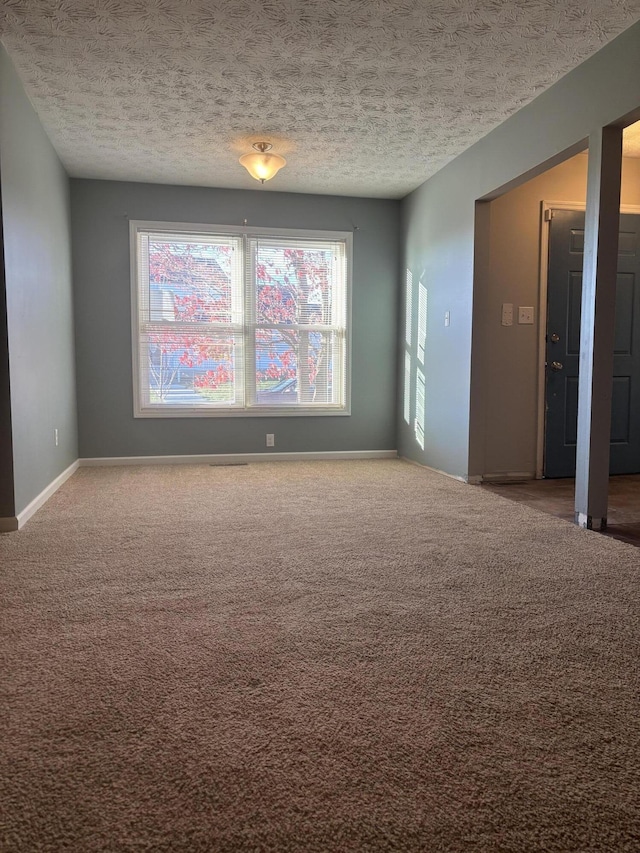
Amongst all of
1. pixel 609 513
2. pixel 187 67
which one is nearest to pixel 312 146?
pixel 187 67

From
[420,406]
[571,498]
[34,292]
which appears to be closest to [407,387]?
[420,406]

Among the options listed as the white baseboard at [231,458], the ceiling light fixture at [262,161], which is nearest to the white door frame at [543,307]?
the white baseboard at [231,458]

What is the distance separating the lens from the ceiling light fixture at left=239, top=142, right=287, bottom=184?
409cm

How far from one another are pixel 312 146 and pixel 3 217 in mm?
2227

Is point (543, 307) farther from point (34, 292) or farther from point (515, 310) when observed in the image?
point (34, 292)

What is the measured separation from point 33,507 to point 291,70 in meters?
2.80

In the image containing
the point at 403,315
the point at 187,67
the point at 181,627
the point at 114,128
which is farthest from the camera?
the point at 403,315

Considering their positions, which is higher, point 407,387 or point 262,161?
point 262,161

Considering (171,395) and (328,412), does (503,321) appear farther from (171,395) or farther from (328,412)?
(171,395)

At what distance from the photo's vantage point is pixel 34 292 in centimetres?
349

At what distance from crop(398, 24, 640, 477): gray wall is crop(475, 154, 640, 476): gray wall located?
0.18 m

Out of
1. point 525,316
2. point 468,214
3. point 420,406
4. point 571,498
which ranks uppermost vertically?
point 468,214

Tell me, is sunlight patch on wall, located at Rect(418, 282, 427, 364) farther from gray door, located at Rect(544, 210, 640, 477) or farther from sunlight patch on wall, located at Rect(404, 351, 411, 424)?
gray door, located at Rect(544, 210, 640, 477)

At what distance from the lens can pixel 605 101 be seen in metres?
2.80
